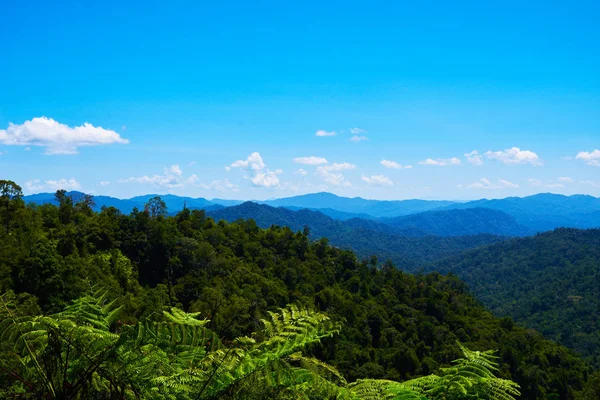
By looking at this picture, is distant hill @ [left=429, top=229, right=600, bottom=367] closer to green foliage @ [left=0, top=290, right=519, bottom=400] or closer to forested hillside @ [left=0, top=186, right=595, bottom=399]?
forested hillside @ [left=0, top=186, right=595, bottom=399]

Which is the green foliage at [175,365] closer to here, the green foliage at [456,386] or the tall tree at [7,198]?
the green foliage at [456,386]

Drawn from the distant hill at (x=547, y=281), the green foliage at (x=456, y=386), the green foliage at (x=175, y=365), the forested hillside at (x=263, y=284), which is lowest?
the distant hill at (x=547, y=281)

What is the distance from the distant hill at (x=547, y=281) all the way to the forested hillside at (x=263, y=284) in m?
30.9

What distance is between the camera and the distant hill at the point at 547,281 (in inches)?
3482

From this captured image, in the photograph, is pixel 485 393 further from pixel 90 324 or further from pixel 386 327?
pixel 386 327

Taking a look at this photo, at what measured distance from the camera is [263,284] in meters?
51.2

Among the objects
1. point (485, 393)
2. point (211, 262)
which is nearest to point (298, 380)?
point (485, 393)

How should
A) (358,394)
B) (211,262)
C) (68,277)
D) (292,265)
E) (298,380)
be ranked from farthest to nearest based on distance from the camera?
(292,265)
(211,262)
(68,277)
(358,394)
(298,380)

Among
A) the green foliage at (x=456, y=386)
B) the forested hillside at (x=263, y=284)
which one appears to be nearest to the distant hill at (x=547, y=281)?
the forested hillside at (x=263, y=284)

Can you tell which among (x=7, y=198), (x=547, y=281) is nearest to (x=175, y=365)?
(x=7, y=198)

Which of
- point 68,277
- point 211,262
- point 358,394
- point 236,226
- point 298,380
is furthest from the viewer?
point 236,226

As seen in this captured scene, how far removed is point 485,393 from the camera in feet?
11.0

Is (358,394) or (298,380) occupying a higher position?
(298,380)

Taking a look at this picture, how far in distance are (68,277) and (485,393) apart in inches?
1257
